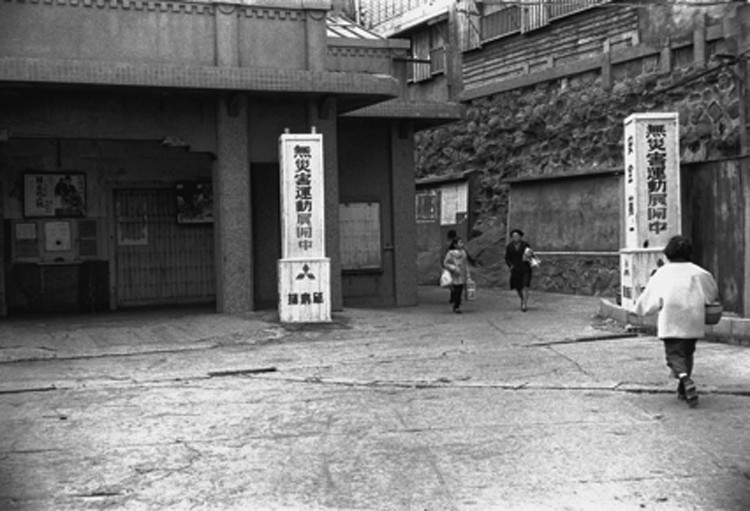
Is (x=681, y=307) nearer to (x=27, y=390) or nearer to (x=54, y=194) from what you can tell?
(x=27, y=390)

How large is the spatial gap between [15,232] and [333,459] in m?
13.2

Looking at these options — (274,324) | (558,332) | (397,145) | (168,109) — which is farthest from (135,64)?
(558,332)

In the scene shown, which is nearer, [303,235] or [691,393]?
[691,393]

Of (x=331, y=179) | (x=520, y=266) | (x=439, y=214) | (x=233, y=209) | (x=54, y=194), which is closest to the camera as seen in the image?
(x=233, y=209)

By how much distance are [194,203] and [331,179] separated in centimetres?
356

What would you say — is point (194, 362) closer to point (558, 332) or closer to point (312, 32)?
point (558, 332)

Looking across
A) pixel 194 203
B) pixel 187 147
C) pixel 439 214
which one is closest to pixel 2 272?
pixel 194 203

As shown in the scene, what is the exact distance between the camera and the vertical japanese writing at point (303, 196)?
16.0m

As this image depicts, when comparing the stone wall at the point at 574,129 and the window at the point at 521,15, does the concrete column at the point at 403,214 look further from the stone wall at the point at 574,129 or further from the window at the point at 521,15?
the window at the point at 521,15

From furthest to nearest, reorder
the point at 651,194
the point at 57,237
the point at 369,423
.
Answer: the point at 57,237
the point at 651,194
the point at 369,423

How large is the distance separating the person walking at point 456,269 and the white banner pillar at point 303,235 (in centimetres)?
303

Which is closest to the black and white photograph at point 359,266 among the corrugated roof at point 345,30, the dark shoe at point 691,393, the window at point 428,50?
the dark shoe at point 691,393

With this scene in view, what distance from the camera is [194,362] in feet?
40.7

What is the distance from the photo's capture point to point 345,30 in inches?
798
